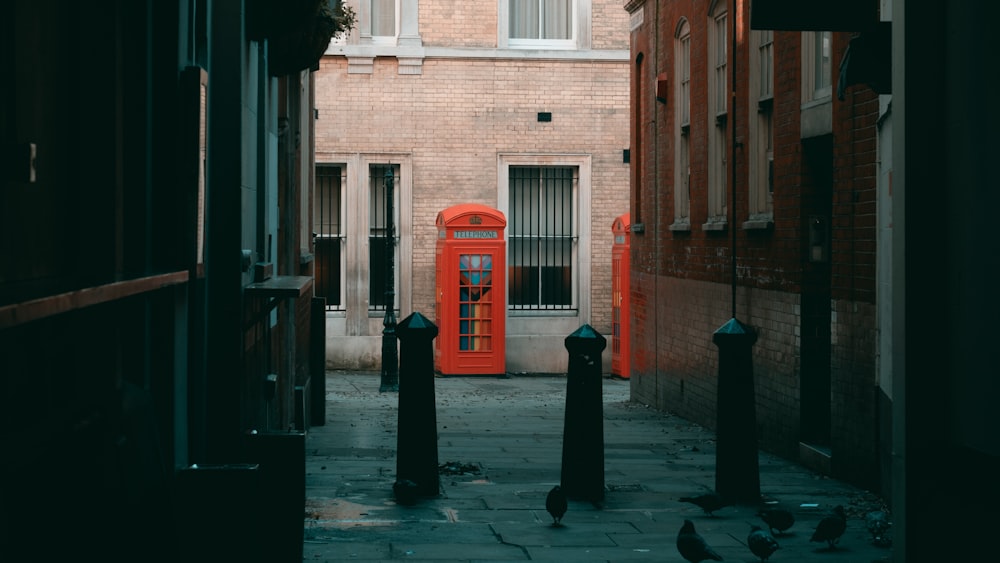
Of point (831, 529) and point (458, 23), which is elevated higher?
point (458, 23)

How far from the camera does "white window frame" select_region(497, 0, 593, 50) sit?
78.1ft

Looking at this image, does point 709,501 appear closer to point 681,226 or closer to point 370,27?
point 681,226

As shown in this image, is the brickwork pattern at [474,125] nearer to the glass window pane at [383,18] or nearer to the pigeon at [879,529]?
the glass window pane at [383,18]

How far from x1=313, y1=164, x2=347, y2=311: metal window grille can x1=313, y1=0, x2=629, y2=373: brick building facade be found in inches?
1.4

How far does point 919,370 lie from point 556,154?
1852 centimetres

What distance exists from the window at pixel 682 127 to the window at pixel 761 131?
9.31 feet

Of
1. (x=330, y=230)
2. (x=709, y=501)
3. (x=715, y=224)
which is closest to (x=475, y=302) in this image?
(x=330, y=230)

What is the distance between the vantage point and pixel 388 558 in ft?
22.9

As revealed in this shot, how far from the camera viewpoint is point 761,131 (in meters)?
12.9

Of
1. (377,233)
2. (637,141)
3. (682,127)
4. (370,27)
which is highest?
(370,27)

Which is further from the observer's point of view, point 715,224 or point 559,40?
point 559,40

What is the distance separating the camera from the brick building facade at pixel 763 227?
32.6ft

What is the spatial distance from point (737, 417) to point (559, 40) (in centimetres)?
1632

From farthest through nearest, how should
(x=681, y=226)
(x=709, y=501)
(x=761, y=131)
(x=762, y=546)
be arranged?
(x=681, y=226) < (x=761, y=131) < (x=709, y=501) < (x=762, y=546)
